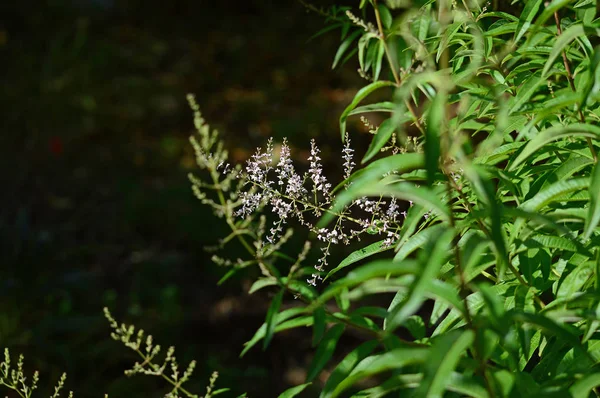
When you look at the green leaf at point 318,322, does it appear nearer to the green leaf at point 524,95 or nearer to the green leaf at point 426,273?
the green leaf at point 426,273

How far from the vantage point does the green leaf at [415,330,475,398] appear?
1090 millimetres

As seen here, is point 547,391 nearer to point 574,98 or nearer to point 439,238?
point 439,238

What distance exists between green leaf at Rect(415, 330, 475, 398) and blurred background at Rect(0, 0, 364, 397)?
9.46ft

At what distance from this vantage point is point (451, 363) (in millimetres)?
1112

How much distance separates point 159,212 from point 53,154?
4.53 ft

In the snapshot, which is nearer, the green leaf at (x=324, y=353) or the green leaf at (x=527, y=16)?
the green leaf at (x=324, y=353)

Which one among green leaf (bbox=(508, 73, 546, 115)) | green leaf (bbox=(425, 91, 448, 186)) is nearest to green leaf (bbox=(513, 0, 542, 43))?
green leaf (bbox=(508, 73, 546, 115))

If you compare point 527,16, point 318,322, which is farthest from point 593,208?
point 527,16

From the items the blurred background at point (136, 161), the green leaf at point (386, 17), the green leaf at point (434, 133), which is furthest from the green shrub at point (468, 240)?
the blurred background at point (136, 161)

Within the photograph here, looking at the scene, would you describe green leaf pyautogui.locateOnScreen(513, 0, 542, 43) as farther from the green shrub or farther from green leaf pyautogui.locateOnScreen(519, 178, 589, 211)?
green leaf pyautogui.locateOnScreen(519, 178, 589, 211)

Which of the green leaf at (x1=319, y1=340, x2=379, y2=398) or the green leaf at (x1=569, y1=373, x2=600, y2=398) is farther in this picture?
the green leaf at (x1=319, y1=340, x2=379, y2=398)

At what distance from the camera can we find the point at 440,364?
1.12m

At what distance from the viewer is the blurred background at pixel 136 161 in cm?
436

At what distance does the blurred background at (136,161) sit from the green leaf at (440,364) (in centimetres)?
288
